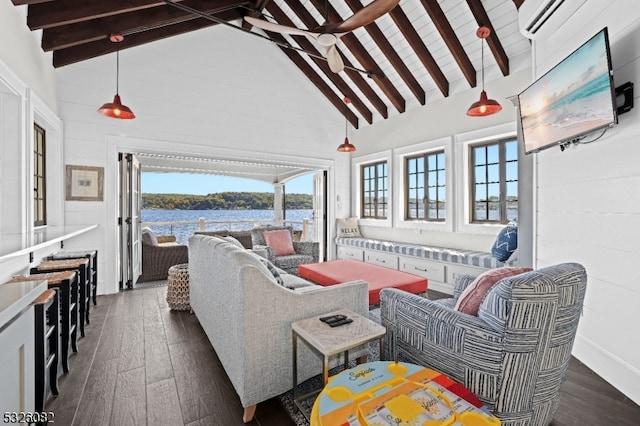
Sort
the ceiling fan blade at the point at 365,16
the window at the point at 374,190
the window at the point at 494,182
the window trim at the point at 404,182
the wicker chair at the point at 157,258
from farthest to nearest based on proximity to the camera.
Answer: the window at the point at 374,190
the wicker chair at the point at 157,258
the window trim at the point at 404,182
the window at the point at 494,182
the ceiling fan blade at the point at 365,16

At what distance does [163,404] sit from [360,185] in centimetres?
560

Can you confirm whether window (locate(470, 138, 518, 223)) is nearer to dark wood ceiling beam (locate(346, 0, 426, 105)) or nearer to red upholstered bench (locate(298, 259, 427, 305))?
dark wood ceiling beam (locate(346, 0, 426, 105))

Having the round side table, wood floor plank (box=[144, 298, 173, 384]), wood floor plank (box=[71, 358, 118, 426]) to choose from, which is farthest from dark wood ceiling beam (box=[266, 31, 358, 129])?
wood floor plank (box=[71, 358, 118, 426])

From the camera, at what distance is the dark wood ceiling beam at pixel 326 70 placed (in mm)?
5199

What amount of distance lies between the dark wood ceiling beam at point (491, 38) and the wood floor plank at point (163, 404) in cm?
476

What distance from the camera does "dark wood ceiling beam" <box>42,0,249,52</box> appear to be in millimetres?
3566

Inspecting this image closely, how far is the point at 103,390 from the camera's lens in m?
2.04

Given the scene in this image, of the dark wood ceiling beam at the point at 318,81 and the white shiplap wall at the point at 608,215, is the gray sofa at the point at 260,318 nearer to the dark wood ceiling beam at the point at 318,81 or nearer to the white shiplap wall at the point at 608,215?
the white shiplap wall at the point at 608,215

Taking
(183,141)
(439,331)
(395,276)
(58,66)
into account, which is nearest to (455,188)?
(395,276)

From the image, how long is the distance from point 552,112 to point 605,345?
6.10 ft

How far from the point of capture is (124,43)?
4.39 metres

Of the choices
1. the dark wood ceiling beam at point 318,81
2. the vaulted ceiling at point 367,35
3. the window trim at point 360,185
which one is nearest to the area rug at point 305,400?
the vaulted ceiling at point 367,35

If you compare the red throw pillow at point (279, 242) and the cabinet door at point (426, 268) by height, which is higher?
the red throw pillow at point (279, 242)

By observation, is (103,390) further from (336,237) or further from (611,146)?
(336,237)
